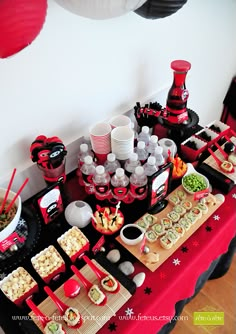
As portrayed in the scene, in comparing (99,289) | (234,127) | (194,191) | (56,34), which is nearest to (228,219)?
(194,191)

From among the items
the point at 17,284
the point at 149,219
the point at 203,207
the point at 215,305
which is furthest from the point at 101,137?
the point at 215,305

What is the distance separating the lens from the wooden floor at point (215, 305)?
5.35 ft


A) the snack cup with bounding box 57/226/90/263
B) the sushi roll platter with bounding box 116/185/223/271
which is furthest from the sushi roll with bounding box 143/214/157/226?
the snack cup with bounding box 57/226/90/263

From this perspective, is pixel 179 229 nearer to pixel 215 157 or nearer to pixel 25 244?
pixel 215 157

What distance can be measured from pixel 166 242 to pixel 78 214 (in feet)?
1.01

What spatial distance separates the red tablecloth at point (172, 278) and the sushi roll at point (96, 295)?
Answer: 0.08m

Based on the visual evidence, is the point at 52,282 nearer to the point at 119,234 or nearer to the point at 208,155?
the point at 119,234

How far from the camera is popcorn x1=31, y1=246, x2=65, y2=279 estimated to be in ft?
3.20

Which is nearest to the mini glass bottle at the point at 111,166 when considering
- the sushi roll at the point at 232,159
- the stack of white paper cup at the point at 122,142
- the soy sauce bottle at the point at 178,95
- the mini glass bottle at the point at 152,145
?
the stack of white paper cup at the point at 122,142

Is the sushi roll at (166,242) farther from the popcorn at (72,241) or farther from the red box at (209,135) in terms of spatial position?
the red box at (209,135)

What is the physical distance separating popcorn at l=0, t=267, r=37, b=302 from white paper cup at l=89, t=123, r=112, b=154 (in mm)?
500

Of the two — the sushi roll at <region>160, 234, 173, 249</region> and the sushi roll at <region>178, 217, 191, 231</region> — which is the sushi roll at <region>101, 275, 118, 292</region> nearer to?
the sushi roll at <region>160, 234, 173, 249</region>

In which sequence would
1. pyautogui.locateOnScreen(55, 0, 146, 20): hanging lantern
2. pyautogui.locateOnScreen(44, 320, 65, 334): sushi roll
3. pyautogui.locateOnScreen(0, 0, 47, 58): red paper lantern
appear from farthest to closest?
pyautogui.locateOnScreen(44, 320, 65, 334): sushi roll, pyautogui.locateOnScreen(55, 0, 146, 20): hanging lantern, pyautogui.locateOnScreen(0, 0, 47, 58): red paper lantern

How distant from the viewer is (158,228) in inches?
44.1
